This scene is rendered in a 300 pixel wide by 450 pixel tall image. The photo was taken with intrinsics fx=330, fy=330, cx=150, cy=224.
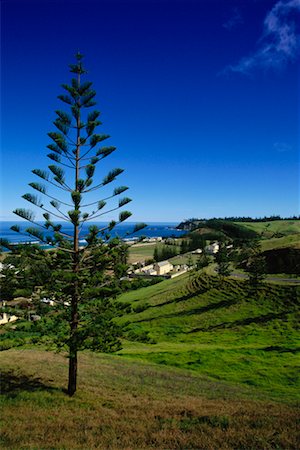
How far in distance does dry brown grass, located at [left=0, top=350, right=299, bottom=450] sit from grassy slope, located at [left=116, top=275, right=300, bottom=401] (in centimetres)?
281

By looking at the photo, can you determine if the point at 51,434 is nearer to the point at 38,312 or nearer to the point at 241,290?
the point at 38,312

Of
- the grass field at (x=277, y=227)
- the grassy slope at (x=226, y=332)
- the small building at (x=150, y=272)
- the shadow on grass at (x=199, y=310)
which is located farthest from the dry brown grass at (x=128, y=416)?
the grass field at (x=277, y=227)

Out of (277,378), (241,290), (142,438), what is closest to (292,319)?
(241,290)

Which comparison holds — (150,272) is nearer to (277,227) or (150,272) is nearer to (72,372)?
(72,372)

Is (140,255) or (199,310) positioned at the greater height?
(140,255)

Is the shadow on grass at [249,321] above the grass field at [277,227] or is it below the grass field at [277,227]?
below

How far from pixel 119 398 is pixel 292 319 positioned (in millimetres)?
31026

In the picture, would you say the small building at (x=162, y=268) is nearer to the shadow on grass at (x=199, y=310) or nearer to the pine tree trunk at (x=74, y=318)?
the shadow on grass at (x=199, y=310)

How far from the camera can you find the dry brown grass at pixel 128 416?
23.5ft

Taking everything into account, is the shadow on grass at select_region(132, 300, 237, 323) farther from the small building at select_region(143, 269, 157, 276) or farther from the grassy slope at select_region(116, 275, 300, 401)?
the small building at select_region(143, 269, 157, 276)

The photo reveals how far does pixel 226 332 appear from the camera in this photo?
3534 centimetres

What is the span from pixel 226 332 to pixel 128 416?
28405mm

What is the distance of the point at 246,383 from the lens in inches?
698

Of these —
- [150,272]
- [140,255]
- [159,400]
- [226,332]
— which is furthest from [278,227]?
[159,400]
